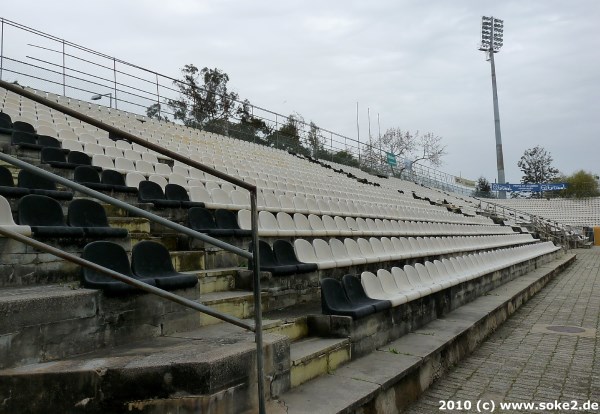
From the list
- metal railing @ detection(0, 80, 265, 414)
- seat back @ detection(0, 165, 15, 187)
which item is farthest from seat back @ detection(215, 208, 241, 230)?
metal railing @ detection(0, 80, 265, 414)

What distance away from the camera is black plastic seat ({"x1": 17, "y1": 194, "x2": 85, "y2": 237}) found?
304 centimetres

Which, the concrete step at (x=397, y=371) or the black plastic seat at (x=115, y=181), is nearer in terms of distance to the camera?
the concrete step at (x=397, y=371)

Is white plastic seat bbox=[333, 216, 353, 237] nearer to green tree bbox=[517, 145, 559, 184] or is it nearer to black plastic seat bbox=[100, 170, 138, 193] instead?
black plastic seat bbox=[100, 170, 138, 193]

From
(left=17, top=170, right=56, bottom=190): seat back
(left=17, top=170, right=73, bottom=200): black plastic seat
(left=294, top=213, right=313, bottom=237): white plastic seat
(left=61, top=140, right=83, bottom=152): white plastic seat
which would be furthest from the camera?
(left=61, top=140, right=83, bottom=152): white plastic seat

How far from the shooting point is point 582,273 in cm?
1174

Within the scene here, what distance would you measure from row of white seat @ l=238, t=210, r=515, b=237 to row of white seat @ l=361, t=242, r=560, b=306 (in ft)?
4.22

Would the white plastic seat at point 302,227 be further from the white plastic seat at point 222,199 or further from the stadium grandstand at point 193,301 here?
the white plastic seat at point 222,199

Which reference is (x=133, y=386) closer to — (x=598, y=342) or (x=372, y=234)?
(x=598, y=342)

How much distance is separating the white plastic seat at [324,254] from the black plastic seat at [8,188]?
270cm

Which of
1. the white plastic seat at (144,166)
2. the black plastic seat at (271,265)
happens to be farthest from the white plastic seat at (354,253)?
the white plastic seat at (144,166)

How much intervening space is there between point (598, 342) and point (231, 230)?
414 cm

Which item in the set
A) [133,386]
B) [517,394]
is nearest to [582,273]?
[517,394]

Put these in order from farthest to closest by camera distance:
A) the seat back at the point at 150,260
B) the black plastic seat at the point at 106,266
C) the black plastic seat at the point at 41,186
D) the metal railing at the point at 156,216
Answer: the black plastic seat at the point at 41,186, the seat back at the point at 150,260, the black plastic seat at the point at 106,266, the metal railing at the point at 156,216

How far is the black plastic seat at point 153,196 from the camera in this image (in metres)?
4.86
